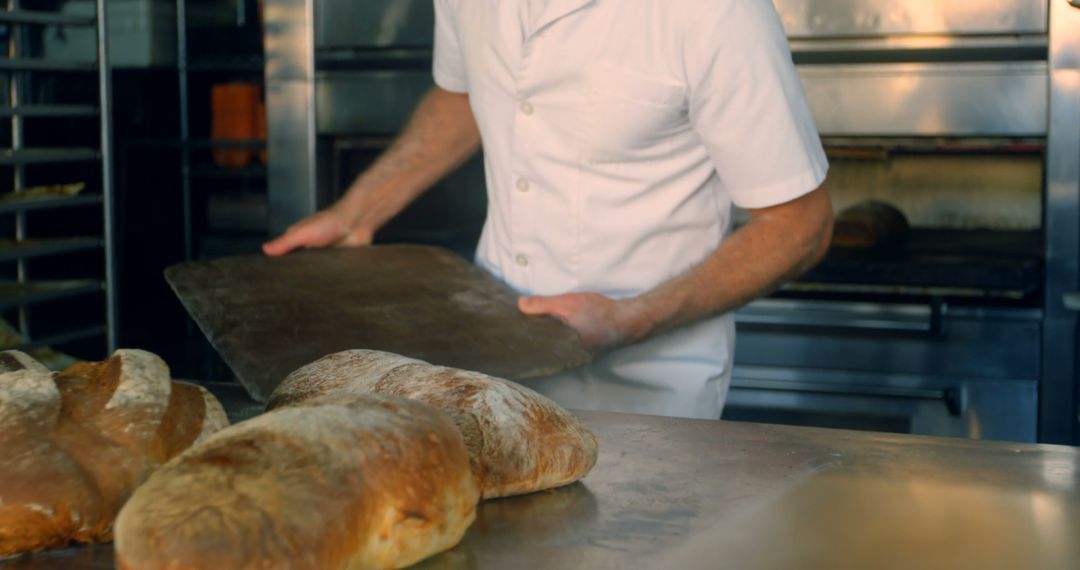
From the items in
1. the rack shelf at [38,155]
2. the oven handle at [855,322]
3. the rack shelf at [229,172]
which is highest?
the rack shelf at [38,155]

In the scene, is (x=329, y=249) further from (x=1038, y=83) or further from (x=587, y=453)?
(x=1038, y=83)

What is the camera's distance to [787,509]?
1.00 meters

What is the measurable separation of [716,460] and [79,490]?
0.54 meters

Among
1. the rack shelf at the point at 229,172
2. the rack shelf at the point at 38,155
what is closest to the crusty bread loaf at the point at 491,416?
the rack shelf at the point at 38,155

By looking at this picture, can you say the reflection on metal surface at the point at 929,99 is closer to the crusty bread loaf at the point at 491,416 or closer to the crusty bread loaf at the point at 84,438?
the crusty bread loaf at the point at 491,416

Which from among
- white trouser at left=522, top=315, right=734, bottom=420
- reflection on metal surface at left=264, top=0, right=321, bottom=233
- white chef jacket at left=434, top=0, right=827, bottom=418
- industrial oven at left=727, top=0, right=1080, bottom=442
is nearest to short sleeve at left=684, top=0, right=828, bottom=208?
white chef jacket at left=434, top=0, right=827, bottom=418

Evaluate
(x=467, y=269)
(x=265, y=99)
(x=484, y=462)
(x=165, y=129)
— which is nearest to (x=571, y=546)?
(x=484, y=462)

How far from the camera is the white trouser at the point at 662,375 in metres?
1.81

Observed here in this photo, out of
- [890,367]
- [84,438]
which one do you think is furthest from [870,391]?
[84,438]

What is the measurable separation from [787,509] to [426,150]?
4.15 ft

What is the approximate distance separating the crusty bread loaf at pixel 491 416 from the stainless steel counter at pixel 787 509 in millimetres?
22

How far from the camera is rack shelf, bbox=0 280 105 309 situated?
1.89 m

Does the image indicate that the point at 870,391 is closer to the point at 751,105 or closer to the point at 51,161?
the point at 751,105

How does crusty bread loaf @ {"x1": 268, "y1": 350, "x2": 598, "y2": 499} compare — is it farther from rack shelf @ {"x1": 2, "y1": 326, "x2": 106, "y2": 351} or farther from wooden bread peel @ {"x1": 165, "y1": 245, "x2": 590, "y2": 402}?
rack shelf @ {"x1": 2, "y1": 326, "x2": 106, "y2": 351}
